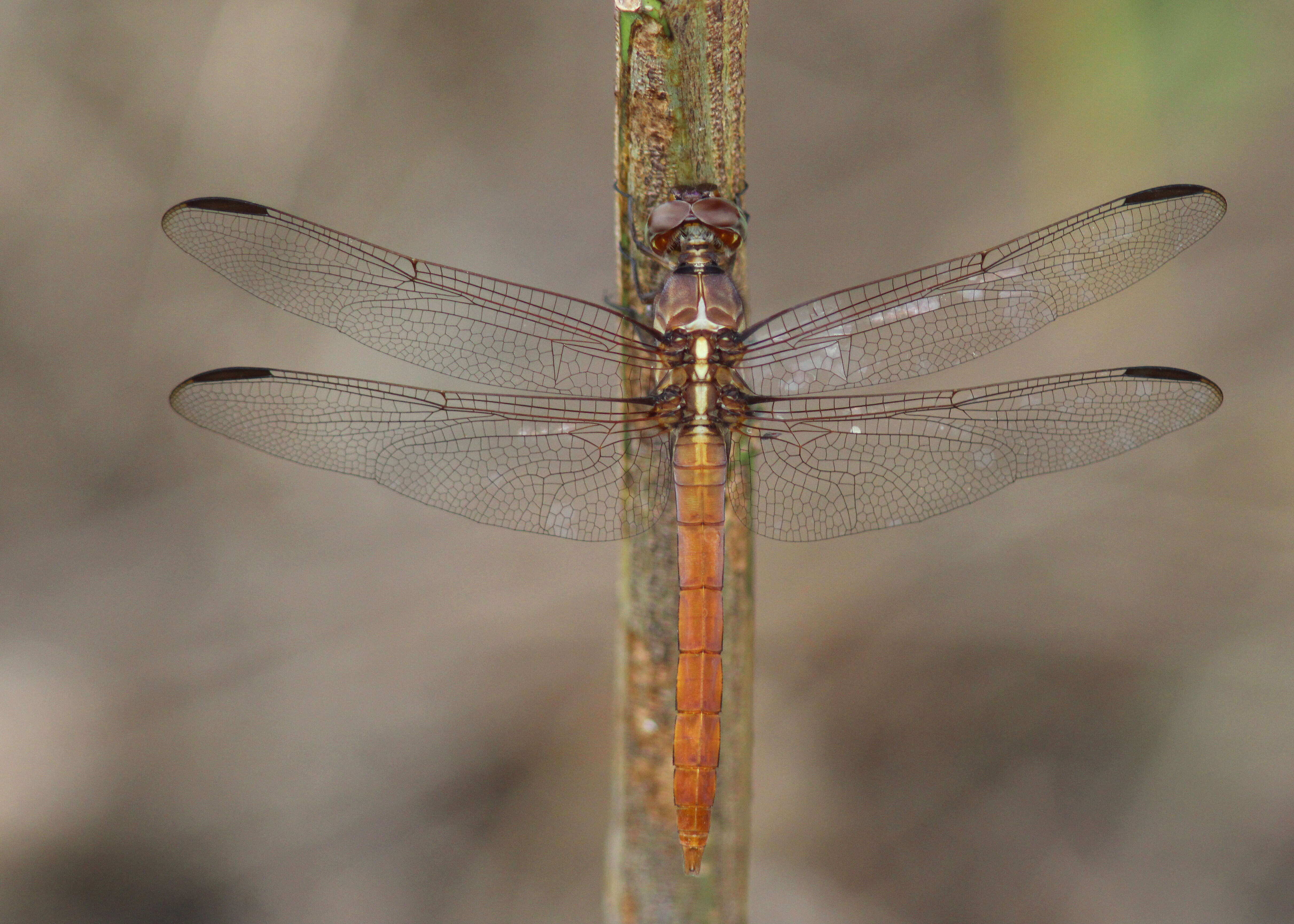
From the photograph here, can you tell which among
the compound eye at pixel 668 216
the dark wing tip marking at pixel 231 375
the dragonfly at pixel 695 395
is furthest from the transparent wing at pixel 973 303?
the dark wing tip marking at pixel 231 375

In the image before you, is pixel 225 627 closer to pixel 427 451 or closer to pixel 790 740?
pixel 427 451

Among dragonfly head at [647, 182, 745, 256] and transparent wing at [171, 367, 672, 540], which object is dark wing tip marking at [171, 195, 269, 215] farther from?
dragonfly head at [647, 182, 745, 256]

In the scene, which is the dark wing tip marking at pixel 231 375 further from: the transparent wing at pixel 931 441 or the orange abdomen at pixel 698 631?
the transparent wing at pixel 931 441

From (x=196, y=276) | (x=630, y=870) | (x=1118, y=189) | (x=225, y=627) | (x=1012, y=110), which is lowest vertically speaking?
(x=630, y=870)

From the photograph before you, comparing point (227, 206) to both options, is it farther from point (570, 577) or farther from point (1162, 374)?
point (1162, 374)

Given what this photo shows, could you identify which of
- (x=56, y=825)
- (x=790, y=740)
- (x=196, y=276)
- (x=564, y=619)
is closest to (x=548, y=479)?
(x=564, y=619)

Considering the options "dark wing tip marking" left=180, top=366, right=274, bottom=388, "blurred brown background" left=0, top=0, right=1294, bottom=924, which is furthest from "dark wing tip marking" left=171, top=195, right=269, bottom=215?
"blurred brown background" left=0, top=0, right=1294, bottom=924

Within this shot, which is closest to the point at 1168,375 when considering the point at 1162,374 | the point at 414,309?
the point at 1162,374
